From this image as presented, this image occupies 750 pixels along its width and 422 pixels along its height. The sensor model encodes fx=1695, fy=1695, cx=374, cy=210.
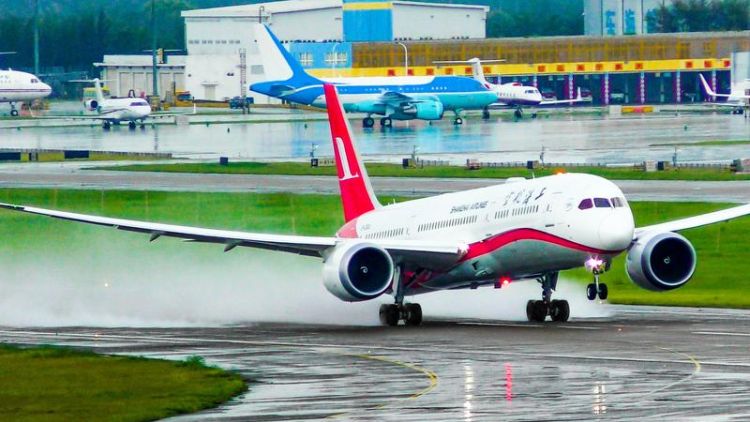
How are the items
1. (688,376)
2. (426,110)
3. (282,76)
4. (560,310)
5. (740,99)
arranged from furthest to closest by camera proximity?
(740,99) < (282,76) < (426,110) < (560,310) < (688,376)

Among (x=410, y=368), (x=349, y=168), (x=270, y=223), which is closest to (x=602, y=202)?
(x=410, y=368)

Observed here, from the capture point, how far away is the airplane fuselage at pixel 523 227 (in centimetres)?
4550

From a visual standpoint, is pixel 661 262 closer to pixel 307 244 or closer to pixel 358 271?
pixel 358 271

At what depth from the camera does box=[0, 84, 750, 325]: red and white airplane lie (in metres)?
45.8

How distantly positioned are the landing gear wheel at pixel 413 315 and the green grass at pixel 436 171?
1873 inches

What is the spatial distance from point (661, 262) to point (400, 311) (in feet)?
25.8

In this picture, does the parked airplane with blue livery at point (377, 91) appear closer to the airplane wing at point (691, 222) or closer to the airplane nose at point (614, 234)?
the airplane wing at point (691, 222)

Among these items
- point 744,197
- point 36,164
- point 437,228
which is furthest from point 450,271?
point 36,164

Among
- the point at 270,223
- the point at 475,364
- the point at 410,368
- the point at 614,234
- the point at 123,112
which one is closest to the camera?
the point at 410,368

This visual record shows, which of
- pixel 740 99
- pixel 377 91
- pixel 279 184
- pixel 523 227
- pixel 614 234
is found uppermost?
pixel 377 91

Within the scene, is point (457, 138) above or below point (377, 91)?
below

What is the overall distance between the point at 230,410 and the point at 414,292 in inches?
815

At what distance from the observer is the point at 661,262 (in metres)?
48.0

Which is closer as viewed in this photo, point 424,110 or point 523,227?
point 523,227
